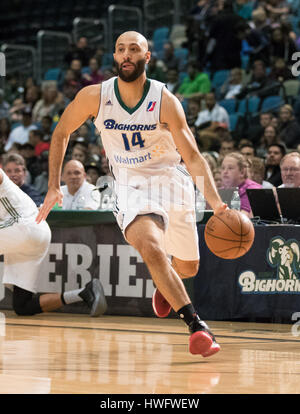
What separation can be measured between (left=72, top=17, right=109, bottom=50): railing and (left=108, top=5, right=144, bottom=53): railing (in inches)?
8.1

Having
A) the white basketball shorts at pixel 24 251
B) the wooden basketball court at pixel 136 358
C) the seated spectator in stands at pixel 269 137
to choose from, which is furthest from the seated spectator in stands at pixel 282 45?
the wooden basketball court at pixel 136 358

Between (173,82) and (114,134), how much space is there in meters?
9.79

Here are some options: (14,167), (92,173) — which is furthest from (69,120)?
(92,173)

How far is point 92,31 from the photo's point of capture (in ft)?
63.8

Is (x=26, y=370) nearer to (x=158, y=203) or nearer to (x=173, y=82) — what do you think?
(x=158, y=203)

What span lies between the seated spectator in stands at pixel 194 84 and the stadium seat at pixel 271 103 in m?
1.57

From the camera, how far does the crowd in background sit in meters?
12.1

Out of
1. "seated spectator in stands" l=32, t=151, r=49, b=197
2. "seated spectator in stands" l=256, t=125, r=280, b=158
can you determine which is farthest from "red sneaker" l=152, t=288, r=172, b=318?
"seated spectator in stands" l=32, t=151, r=49, b=197

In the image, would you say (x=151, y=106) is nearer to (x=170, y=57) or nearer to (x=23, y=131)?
→ (x=23, y=131)

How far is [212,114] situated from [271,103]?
3.24 feet

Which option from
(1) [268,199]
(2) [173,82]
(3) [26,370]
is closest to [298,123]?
(2) [173,82]

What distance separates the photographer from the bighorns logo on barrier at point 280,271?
312 inches

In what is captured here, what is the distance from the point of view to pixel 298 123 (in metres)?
12.9

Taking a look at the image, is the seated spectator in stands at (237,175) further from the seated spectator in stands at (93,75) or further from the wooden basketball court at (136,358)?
the seated spectator in stands at (93,75)
